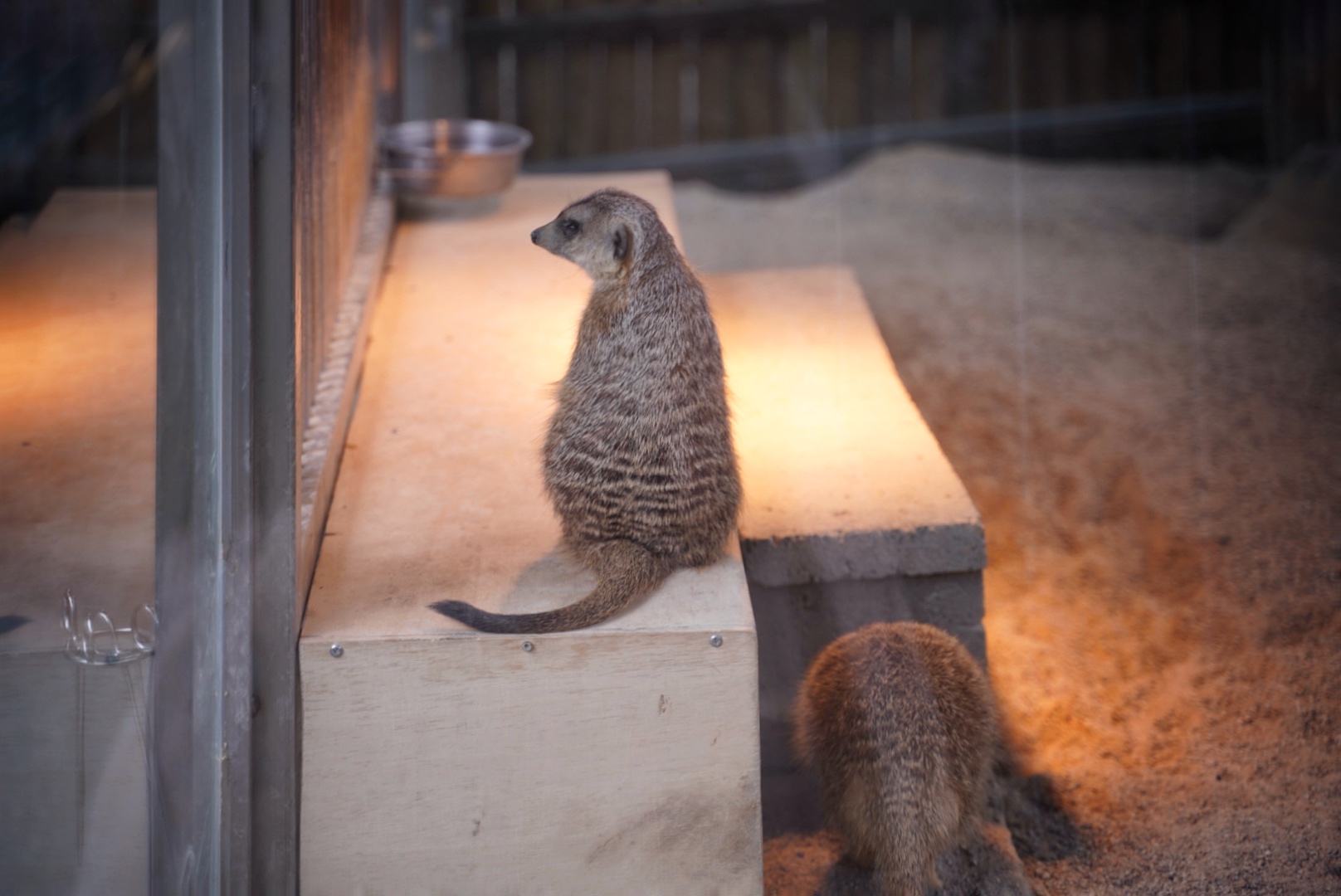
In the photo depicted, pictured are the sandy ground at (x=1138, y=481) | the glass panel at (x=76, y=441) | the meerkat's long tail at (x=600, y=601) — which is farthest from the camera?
the sandy ground at (x=1138, y=481)

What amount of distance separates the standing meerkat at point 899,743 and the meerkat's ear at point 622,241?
0.78 meters

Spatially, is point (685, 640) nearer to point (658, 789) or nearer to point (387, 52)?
point (658, 789)

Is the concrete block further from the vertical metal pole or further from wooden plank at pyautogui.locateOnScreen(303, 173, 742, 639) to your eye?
the vertical metal pole

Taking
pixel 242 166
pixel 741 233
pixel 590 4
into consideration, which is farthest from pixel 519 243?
pixel 590 4

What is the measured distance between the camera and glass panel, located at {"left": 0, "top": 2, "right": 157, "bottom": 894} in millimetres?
1121

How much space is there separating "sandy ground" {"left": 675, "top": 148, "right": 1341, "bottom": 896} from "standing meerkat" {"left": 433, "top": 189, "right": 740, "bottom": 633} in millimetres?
546

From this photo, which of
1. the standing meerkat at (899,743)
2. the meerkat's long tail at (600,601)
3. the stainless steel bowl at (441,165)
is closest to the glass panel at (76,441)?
the meerkat's long tail at (600,601)

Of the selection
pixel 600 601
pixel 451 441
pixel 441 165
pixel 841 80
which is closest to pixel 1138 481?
pixel 451 441

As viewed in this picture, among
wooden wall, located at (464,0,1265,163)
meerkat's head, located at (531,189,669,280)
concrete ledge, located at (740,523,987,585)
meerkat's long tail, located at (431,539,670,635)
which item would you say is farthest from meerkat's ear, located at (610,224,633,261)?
wooden wall, located at (464,0,1265,163)

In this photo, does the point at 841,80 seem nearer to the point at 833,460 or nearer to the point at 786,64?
the point at 786,64

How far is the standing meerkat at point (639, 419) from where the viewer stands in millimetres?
1802

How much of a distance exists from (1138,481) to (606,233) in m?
1.96

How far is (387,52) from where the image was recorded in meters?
4.04

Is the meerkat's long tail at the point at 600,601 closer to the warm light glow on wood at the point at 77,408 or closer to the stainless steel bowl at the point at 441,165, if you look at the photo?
the warm light glow on wood at the point at 77,408
